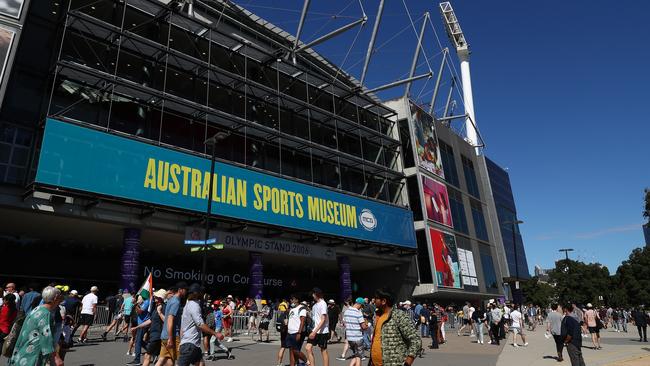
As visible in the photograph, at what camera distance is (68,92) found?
22.6 metres

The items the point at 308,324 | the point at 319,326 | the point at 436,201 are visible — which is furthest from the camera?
the point at 436,201

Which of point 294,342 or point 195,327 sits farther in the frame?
point 294,342

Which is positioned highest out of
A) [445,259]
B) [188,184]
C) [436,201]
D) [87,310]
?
[436,201]

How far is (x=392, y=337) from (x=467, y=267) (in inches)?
1631

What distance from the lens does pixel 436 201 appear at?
42.5 metres

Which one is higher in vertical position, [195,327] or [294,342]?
[195,327]

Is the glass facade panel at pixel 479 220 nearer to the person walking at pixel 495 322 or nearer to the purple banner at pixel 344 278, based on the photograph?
the purple banner at pixel 344 278

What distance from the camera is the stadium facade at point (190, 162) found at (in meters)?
20.5

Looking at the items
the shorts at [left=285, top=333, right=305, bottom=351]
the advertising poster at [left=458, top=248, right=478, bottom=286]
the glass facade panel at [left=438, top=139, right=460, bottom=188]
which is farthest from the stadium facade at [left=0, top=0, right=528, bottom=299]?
the shorts at [left=285, top=333, right=305, bottom=351]

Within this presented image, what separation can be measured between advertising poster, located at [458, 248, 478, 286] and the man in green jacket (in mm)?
39688

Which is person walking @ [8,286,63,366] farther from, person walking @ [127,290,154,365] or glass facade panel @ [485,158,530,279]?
glass facade panel @ [485,158,530,279]

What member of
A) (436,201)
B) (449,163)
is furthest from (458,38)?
(436,201)

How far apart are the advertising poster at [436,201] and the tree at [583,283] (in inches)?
979

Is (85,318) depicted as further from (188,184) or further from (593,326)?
(593,326)
